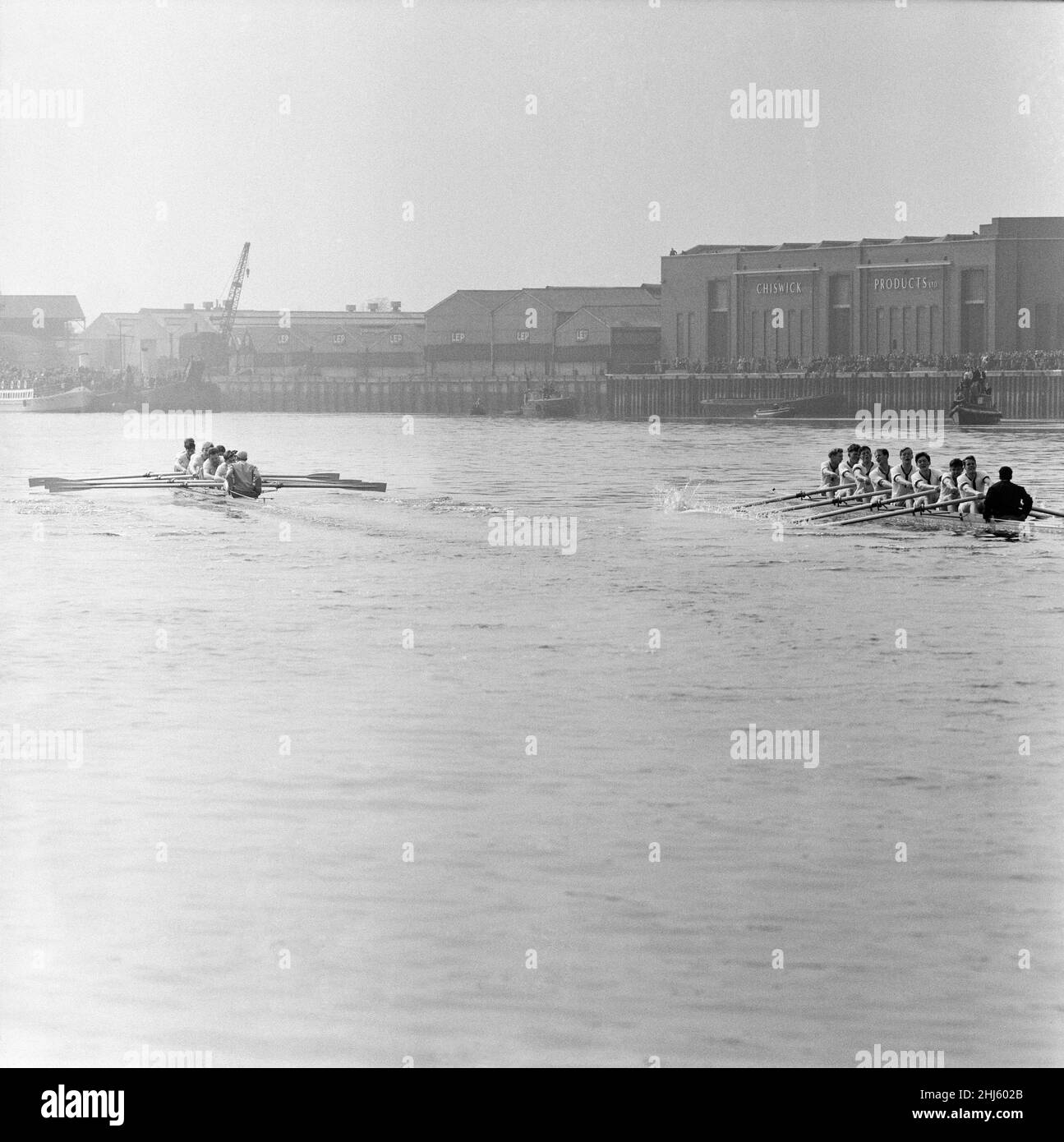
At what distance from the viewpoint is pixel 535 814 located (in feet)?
26.2

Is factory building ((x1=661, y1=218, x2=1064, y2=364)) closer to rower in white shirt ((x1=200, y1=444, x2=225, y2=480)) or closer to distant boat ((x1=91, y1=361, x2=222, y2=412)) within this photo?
distant boat ((x1=91, y1=361, x2=222, y2=412))

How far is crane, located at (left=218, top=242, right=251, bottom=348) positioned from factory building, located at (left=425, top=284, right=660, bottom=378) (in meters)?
10.9

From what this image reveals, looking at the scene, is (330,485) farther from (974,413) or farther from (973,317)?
(973,317)

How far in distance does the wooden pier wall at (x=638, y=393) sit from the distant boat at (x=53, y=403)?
4220 mm

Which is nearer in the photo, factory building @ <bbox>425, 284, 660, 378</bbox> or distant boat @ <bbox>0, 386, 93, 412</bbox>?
distant boat @ <bbox>0, 386, 93, 412</bbox>

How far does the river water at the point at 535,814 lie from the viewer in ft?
18.6

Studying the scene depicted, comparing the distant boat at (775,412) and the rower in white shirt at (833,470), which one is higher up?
the distant boat at (775,412)

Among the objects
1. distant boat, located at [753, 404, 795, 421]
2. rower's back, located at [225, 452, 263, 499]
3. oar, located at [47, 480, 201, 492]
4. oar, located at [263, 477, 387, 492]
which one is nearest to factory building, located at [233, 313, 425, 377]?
distant boat, located at [753, 404, 795, 421]

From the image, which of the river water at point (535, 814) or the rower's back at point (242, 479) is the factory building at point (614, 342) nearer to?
the rower's back at point (242, 479)

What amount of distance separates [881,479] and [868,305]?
31.1 meters

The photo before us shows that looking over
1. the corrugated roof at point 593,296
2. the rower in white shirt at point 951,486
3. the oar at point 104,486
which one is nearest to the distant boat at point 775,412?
the corrugated roof at point 593,296

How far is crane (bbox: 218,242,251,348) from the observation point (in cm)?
1519
